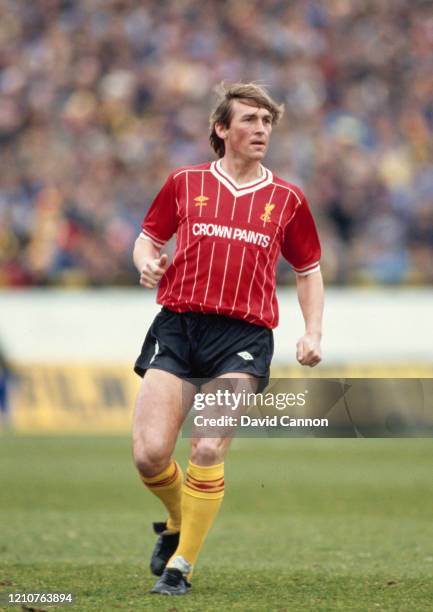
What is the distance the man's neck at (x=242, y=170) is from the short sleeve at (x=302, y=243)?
0.27 m

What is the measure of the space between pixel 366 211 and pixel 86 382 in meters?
4.80

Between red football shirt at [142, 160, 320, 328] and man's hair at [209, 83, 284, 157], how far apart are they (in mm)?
217

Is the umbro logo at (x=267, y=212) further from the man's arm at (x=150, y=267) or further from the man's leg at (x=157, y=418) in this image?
the man's leg at (x=157, y=418)

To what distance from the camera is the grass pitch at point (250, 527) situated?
6.29m

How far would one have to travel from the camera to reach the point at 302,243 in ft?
21.6

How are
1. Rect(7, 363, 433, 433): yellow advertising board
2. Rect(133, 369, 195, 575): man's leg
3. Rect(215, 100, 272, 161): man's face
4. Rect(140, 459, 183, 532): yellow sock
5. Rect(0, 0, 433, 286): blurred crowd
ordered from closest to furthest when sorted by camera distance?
Rect(133, 369, 195, 575): man's leg, Rect(215, 100, 272, 161): man's face, Rect(140, 459, 183, 532): yellow sock, Rect(7, 363, 433, 433): yellow advertising board, Rect(0, 0, 433, 286): blurred crowd

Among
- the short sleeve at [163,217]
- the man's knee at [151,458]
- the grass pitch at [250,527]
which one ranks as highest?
the short sleeve at [163,217]

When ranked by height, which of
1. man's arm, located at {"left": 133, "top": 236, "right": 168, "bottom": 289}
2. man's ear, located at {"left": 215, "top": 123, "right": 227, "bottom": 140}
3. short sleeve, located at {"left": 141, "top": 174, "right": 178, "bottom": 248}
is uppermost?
man's ear, located at {"left": 215, "top": 123, "right": 227, "bottom": 140}

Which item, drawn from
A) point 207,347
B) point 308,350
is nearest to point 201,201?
point 207,347

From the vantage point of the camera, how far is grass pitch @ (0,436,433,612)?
20.6 feet

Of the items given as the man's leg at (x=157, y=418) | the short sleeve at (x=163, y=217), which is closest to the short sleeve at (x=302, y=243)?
the short sleeve at (x=163, y=217)

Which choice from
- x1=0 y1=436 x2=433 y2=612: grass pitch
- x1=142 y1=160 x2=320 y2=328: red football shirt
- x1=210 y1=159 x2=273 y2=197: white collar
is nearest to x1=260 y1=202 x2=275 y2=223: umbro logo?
x1=142 y1=160 x2=320 y2=328: red football shirt

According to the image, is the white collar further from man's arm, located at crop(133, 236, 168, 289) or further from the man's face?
man's arm, located at crop(133, 236, 168, 289)

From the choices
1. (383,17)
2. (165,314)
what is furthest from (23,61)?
(165,314)
